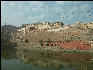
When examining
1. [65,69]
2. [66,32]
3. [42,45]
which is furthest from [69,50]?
[65,69]

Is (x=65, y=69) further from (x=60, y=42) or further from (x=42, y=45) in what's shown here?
(x=42, y=45)

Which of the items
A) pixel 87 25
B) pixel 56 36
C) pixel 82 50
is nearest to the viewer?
pixel 82 50

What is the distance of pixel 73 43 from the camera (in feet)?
135

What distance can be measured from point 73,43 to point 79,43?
1401mm

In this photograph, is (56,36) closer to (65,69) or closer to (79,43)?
(79,43)

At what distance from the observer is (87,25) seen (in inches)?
2532

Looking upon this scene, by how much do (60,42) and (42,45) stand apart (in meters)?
5.54

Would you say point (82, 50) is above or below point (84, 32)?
below

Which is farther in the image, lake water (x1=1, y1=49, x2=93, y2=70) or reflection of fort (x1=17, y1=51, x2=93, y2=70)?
reflection of fort (x1=17, y1=51, x2=93, y2=70)

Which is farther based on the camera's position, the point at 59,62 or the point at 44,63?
the point at 59,62

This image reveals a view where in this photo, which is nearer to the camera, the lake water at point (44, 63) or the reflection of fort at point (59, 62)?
the lake water at point (44, 63)

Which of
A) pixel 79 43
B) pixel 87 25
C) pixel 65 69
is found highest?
pixel 87 25

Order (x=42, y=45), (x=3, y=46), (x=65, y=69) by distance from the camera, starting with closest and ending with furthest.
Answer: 1. (x=65, y=69)
2. (x=3, y=46)
3. (x=42, y=45)

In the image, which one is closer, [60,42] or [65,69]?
[65,69]
